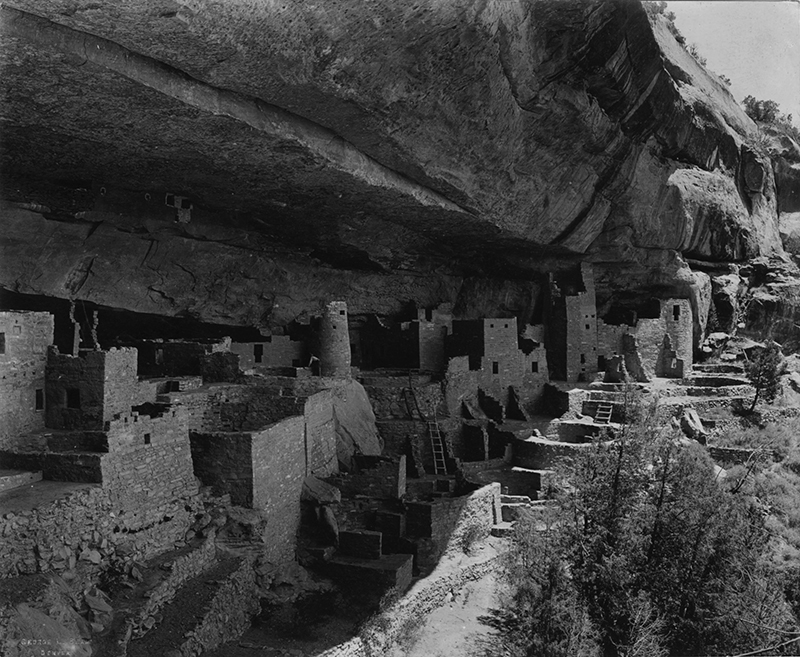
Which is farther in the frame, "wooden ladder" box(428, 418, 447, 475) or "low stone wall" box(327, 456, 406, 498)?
"wooden ladder" box(428, 418, 447, 475)

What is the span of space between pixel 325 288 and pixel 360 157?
27.9ft

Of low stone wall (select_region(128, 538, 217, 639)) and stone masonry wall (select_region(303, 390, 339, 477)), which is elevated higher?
stone masonry wall (select_region(303, 390, 339, 477))

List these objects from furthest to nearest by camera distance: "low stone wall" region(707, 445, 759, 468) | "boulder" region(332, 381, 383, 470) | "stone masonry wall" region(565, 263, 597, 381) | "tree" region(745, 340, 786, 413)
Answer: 1. "stone masonry wall" region(565, 263, 597, 381)
2. "tree" region(745, 340, 786, 413)
3. "low stone wall" region(707, 445, 759, 468)
4. "boulder" region(332, 381, 383, 470)

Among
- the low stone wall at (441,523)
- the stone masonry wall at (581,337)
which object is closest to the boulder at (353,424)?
the low stone wall at (441,523)

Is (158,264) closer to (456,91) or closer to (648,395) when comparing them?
(456,91)

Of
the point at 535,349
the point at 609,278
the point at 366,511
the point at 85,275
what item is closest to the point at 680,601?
the point at 366,511

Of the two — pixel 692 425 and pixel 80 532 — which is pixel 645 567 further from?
pixel 80 532

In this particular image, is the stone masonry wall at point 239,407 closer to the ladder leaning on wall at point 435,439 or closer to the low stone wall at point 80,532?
the low stone wall at point 80,532

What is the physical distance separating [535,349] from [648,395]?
358 cm

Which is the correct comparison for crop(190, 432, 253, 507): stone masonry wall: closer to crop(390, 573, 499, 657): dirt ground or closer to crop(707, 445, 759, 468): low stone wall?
crop(390, 573, 499, 657): dirt ground

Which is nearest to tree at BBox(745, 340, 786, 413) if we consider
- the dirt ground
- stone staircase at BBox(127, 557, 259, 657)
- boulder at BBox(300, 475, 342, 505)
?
the dirt ground

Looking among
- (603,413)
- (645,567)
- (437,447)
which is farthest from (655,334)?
(645,567)

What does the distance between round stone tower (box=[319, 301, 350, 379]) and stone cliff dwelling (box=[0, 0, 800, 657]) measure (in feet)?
0.29

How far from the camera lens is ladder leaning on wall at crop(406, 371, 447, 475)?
18.5 metres
